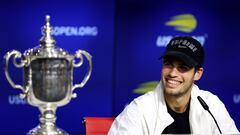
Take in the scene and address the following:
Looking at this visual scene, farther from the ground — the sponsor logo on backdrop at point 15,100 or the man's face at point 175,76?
the man's face at point 175,76

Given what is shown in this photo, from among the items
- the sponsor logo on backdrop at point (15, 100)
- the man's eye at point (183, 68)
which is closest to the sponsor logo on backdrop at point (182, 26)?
the sponsor logo on backdrop at point (15, 100)

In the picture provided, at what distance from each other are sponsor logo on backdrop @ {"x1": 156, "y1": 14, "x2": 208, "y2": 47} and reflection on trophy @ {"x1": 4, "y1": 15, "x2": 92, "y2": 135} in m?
2.47

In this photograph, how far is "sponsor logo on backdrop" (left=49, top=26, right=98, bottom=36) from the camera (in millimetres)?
3684

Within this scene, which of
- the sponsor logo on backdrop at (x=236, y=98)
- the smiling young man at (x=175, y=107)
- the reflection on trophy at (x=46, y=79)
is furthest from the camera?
the sponsor logo on backdrop at (x=236, y=98)

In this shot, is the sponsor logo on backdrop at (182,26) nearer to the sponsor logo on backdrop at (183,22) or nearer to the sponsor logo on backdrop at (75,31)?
the sponsor logo on backdrop at (183,22)

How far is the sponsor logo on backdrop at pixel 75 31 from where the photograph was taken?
368 centimetres

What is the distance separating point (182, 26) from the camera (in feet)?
12.7

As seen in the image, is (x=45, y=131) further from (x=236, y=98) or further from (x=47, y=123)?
(x=236, y=98)

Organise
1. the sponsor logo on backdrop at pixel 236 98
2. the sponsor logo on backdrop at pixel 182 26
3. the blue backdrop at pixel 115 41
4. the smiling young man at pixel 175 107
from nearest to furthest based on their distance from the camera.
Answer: the smiling young man at pixel 175 107
the blue backdrop at pixel 115 41
the sponsor logo on backdrop at pixel 182 26
the sponsor logo on backdrop at pixel 236 98

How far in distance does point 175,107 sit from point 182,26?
174cm

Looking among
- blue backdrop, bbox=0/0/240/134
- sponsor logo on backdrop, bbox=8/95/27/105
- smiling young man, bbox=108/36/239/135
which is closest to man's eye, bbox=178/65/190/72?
smiling young man, bbox=108/36/239/135

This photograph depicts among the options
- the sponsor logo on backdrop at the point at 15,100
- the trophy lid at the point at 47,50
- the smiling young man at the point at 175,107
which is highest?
the trophy lid at the point at 47,50

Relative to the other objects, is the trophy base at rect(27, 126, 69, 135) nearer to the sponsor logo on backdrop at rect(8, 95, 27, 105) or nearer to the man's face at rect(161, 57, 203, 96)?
the man's face at rect(161, 57, 203, 96)

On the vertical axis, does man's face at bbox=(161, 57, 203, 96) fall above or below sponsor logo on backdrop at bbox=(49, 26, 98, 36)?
below
